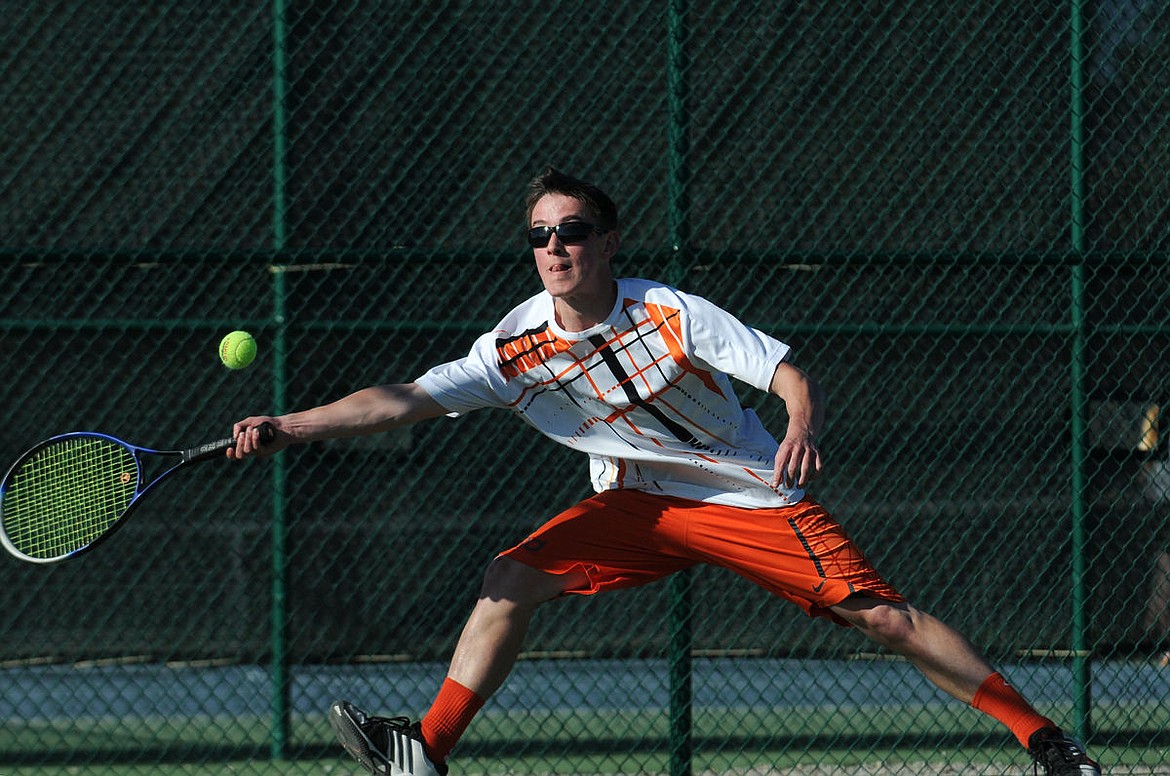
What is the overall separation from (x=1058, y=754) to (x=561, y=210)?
1668 mm

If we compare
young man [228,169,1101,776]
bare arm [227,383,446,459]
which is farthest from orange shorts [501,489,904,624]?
bare arm [227,383,446,459]

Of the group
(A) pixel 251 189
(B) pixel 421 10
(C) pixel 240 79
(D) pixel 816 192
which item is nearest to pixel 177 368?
(A) pixel 251 189

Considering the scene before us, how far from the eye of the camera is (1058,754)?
3.22m

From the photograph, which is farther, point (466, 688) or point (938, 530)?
point (938, 530)

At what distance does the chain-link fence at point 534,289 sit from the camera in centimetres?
454

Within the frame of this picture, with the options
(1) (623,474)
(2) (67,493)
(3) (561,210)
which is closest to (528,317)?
(3) (561,210)

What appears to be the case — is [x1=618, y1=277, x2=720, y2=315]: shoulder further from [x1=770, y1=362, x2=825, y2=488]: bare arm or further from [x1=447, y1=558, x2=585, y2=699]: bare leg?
[x1=447, y1=558, x2=585, y2=699]: bare leg

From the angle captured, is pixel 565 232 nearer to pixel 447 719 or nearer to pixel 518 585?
pixel 518 585

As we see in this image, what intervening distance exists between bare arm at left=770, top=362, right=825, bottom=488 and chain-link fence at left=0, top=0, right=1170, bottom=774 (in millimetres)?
1374

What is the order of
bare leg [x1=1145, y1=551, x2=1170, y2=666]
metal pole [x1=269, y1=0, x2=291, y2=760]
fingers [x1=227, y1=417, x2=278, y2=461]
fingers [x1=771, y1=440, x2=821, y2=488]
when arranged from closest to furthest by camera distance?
fingers [x1=771, y1=440, x2=821, y2=488] < fingers [x1=227, y1=417, x2=278, y2=461] < metal pole [x1=269, y1=0, x2=291, y2=760] < bare leg [x1=1145, y1=551, x2=1170, y2=666]

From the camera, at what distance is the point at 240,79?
4609 mm

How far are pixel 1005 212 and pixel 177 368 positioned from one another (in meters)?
2.79

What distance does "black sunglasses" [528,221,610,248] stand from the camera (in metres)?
3.24

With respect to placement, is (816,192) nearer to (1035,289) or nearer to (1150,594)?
(1035,289)
